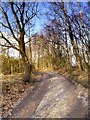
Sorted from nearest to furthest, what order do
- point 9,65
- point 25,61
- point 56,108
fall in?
1. point 56,108
2. point 25,61
3. point 9,65

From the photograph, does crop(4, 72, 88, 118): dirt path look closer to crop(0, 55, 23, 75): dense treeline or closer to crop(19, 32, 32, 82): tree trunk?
crop(19, 32, 32, 82): tree trunk

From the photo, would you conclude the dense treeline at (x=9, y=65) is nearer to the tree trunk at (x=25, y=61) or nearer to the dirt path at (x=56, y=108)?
the tree trunk at (x=25, y=61)

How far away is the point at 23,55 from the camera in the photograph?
74.3ft

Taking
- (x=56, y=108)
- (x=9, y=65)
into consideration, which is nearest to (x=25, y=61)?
(x=56, y=108)

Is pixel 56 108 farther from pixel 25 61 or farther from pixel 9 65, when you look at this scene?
pixel 9 65

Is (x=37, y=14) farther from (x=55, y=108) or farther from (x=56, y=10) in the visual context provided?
(x=55, y=108)

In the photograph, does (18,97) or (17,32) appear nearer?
(18,97)

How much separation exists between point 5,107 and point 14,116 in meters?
1.91

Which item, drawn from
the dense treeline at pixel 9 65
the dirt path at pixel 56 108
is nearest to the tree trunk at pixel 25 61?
the dirt path at pixel 56 108

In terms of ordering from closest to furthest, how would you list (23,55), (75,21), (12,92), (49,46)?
(12,92) → (23,55) → (75,21) → (49,46)

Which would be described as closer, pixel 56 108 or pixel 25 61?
pixel 56 108

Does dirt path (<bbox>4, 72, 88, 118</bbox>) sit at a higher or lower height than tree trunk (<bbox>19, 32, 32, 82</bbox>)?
lower

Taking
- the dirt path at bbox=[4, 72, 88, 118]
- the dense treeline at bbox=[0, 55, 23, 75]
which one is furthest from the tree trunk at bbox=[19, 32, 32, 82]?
the dense treeline at bbox=[0, 55, 23, 75]

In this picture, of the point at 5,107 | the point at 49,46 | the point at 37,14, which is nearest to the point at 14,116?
the point at 5,107
